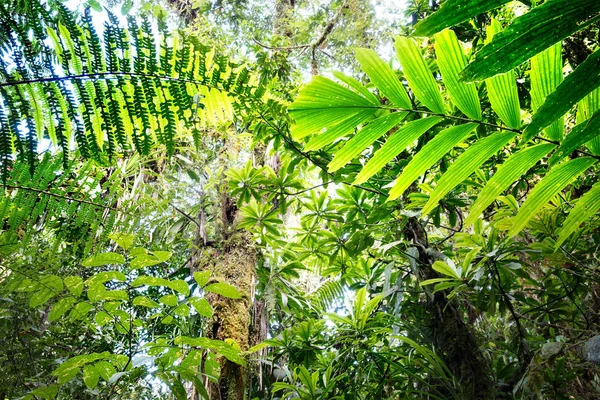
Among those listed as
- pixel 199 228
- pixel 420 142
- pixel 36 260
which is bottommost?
pixel 199 228

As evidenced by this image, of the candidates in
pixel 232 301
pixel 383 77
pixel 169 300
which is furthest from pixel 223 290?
pixel 383 77

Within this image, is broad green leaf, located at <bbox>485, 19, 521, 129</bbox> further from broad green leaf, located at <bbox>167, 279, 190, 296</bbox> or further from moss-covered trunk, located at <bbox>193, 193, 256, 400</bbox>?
moss-covered trunk, located at <bbox>193, 193, 256, 400</bbox>

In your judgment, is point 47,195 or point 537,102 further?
point 47,195

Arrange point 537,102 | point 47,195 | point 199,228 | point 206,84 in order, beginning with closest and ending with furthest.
Answer: point 537,102, point 206,84, point 47,195, point 199,228

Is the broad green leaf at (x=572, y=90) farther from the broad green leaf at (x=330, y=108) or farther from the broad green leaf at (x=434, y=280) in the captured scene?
the broad green leaf at (x=434, y=280)

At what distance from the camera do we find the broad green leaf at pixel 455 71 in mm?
503

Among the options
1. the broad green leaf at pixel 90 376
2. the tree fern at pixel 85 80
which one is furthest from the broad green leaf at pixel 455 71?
the broad green leaf at pixel 90 376

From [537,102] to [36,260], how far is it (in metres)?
1.78

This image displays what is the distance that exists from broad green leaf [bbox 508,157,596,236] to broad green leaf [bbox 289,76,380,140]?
23 cm

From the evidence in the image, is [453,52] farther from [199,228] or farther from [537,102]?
[199,228]

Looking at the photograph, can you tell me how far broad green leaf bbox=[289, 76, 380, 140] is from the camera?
1.72 ft

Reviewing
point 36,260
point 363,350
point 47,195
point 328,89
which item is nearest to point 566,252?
point 363,350

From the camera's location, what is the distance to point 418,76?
52cm

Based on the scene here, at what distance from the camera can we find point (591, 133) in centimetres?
33
